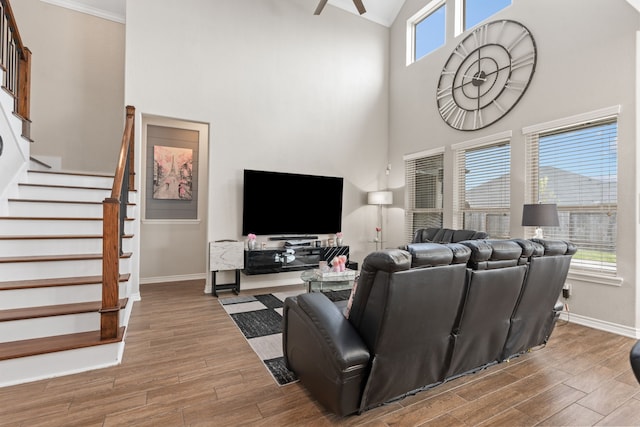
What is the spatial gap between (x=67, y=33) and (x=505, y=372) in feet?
22.7

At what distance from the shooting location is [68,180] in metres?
3.67

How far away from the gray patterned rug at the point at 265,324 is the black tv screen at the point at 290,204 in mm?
1086

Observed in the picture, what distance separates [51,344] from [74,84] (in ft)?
14.0

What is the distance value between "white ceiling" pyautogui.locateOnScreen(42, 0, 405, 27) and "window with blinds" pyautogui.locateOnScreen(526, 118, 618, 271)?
395 cm

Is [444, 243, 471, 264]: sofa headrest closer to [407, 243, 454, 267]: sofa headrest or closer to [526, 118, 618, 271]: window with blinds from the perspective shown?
[407, 243, 454, 267]: sofa headrest

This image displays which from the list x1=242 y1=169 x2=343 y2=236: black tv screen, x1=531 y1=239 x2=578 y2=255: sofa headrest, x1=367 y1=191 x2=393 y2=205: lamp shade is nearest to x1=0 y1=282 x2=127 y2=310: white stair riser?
x1=242 y1=169 x2=343 y2=236: black tv screen

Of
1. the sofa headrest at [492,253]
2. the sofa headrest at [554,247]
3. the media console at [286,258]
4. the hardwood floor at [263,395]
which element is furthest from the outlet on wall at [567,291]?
the media console at [286,258]

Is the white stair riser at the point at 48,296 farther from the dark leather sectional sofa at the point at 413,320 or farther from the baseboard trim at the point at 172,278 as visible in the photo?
the baseboard trim at the point at 172,278

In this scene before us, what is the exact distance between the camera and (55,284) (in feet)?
8.15

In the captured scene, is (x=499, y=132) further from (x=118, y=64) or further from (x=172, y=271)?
(x=118, y=64)

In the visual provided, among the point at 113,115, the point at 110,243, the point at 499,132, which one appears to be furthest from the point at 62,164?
the point at 499,132

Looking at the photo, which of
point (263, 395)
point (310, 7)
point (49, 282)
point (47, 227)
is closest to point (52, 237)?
point (47, 227)

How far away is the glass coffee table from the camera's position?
3.46 m

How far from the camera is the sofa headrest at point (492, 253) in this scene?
1831 millimetres
